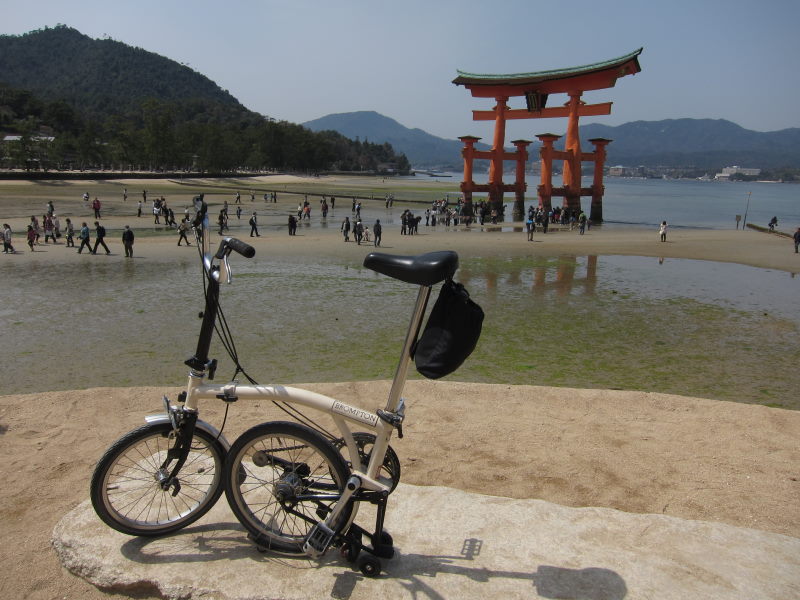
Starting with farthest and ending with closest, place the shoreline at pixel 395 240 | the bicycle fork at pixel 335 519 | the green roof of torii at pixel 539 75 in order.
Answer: the green roof of torii at pixel 539 75 → the shoreline at pixel 395 240 → the bicycle fork at pixel 335 519

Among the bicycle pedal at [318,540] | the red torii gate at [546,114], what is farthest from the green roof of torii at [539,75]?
the bicycle pedal at [318,540]

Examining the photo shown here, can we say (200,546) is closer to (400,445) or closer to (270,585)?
(270,585)

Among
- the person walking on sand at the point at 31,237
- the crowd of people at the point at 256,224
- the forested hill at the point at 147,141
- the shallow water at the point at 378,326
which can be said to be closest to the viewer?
the shallow water at the point at 378,326

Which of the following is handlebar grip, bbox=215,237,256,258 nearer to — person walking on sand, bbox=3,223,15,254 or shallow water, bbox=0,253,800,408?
shallow water, bbox=0,253,800,408

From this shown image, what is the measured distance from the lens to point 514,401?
6602mm

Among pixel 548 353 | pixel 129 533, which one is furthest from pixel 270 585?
pixel 548 353

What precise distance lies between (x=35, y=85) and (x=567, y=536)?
779 ft

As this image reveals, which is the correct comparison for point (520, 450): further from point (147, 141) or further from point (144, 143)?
point (144, 143)

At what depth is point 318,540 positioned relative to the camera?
3.06 metres

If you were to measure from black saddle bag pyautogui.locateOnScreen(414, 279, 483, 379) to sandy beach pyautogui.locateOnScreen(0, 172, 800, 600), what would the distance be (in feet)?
6.27

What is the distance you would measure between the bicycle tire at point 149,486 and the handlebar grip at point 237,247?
101 cm

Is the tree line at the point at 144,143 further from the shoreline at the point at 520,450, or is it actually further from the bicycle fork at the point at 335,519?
the bicycle fork at the point at 335,519

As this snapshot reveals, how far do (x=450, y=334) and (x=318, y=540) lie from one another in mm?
1312

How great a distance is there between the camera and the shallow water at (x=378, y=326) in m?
8.61
